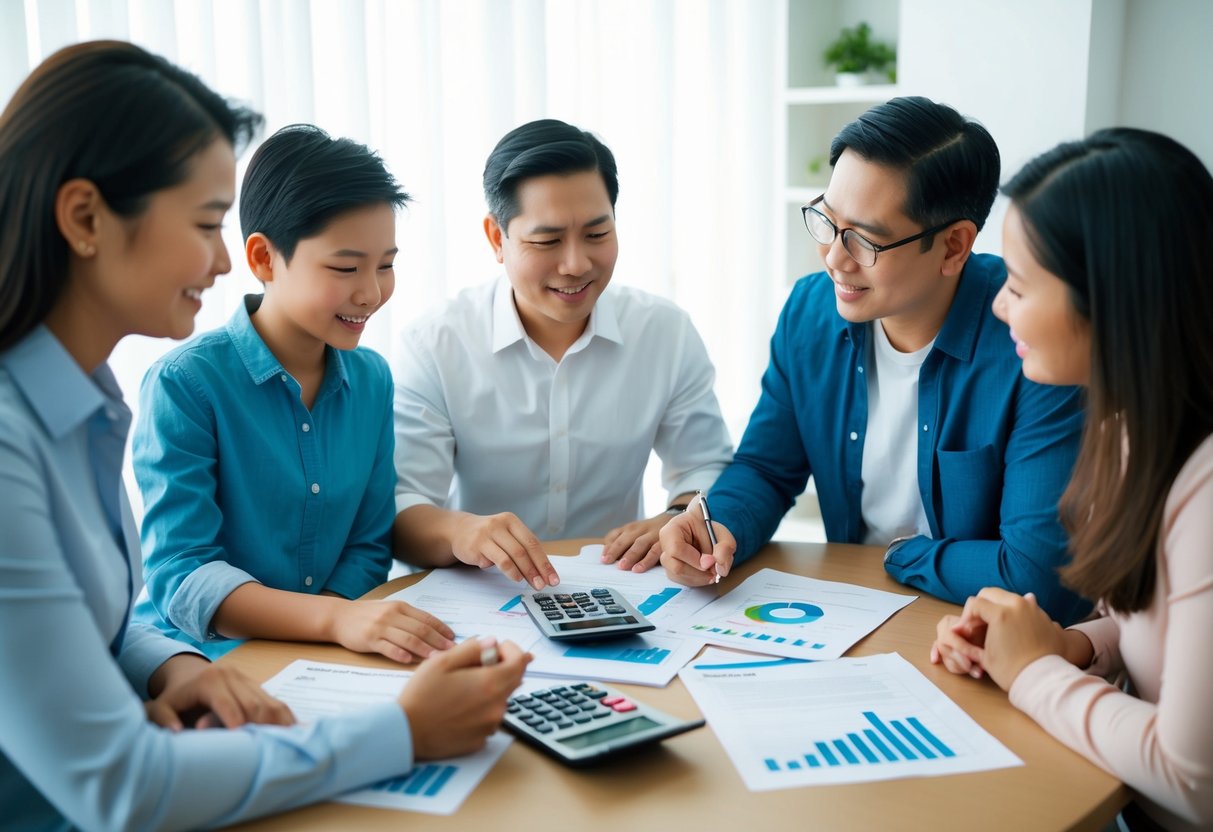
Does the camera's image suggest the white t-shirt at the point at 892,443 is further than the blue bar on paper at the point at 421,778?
Yes

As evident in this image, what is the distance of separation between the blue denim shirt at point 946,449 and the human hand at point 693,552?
0.30ft

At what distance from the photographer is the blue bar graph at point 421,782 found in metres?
1.03

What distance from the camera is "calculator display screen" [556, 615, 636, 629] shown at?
1375mm

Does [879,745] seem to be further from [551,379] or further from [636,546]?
[551,379]

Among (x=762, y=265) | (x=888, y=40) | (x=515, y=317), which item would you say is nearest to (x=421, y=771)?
(x=515, y=317)

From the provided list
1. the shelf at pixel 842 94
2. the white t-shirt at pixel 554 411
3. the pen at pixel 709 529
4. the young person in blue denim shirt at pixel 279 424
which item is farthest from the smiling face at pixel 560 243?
the shelf at pixel 842 94

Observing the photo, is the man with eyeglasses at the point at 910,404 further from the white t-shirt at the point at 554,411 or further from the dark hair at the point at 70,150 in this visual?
the dark hair at the point at 70,150

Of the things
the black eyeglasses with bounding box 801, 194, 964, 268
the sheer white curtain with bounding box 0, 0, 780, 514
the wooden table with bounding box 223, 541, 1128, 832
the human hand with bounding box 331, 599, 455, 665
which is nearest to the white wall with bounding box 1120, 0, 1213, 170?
the sheer white curtain with bounding box 0, 0, 780, 514

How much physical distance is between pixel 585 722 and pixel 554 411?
1.05 meters

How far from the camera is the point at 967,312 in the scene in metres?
1.78

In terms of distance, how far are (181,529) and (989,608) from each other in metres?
1.08

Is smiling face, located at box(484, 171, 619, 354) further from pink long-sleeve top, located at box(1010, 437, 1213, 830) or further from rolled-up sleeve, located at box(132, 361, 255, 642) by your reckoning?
pink long-sleeve top, located at box(1010, 437, 1213, 830)

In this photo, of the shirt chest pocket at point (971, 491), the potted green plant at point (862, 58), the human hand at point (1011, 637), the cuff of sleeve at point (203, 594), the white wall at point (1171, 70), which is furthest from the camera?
the potted green plant at point (862, 58)

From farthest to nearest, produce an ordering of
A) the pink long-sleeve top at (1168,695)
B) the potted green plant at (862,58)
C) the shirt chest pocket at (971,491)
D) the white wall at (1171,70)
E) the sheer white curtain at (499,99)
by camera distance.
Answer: the potted green plant at (862,58) < the white wall at (1171,70) < the sheer white curtain at (499,99) < the shirt chest pocket at (971,491) < the pink long-sleeve top at (1168,695)
